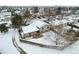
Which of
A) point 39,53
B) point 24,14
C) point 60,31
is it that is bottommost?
point 39,53

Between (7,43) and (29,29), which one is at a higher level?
(29,29)

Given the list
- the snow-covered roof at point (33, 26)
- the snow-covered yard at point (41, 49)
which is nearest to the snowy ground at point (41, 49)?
the snow-covered yard at point (41, 49)

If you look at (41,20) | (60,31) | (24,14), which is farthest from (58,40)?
(24,14)

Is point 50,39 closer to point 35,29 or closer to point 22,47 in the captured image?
point 35,29

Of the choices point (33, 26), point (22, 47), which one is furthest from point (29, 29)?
point (22, 47)

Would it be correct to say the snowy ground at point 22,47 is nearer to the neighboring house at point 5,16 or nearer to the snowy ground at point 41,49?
the snowy ground at point 41,49

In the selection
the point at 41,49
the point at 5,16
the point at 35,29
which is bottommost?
the point at 41,49
